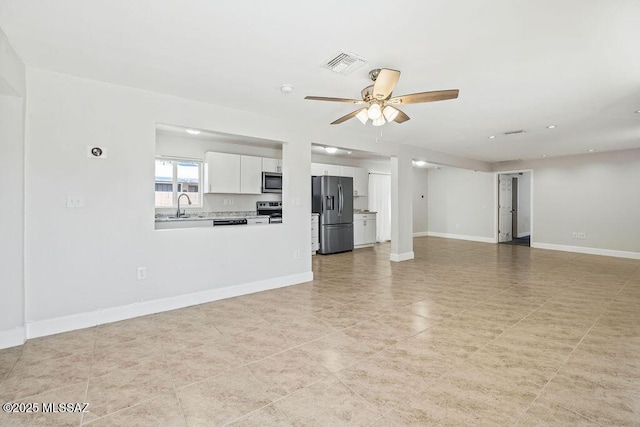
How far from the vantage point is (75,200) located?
2.88m

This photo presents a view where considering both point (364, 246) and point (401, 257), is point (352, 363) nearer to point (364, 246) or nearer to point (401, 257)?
point (401, 257)

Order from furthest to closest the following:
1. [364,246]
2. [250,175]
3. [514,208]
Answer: [514,208]
[364,246]
[250,175]

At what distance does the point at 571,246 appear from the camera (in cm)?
751

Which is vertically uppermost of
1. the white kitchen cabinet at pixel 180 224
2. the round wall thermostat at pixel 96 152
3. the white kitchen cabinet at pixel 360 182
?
the white kitchen cabinet at pixel 360 182

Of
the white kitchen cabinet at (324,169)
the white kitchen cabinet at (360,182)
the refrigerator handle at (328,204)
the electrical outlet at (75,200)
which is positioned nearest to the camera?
the electrical outlet at (75,200)

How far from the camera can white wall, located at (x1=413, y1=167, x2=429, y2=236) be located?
10272mm

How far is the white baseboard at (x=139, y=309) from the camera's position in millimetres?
2740

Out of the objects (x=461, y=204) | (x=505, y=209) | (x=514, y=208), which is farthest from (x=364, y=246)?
(x=514, y=208)

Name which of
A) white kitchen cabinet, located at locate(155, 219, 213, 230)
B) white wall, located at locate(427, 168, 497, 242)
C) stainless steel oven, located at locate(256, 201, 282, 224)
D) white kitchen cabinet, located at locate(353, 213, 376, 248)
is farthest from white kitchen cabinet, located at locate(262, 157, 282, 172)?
white wall, located at locate(427, 168, 497, 242)

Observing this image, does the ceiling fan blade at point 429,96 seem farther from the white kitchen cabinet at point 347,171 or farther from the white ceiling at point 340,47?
the white kitchen cabinet at point 347,171

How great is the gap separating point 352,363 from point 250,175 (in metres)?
4.47

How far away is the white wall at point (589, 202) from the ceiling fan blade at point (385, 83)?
24.4 feet

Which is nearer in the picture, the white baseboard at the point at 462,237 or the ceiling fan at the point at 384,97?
the ceiling fan at the point at 384,97

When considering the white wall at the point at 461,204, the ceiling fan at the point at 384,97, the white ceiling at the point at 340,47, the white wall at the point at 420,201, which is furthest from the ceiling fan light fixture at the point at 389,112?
the white wall at the point at 420,201
